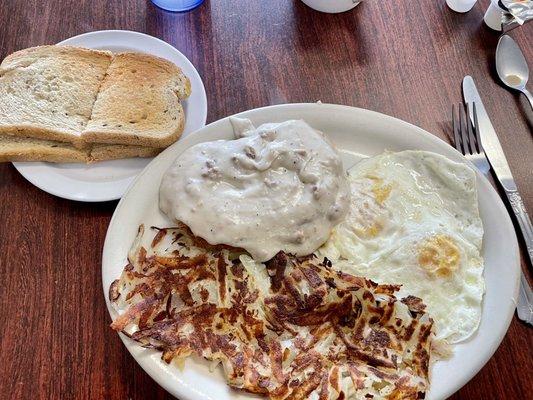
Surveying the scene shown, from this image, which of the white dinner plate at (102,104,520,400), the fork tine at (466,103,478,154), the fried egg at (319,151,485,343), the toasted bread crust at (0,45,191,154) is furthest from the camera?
the fork tine at (466,103,478,154)

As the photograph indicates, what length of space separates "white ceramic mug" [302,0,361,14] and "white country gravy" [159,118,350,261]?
2.80 feet

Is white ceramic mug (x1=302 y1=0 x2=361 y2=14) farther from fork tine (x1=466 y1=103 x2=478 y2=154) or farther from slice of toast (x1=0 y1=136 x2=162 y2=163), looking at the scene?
slice of toast (x1=0 y1=136 x2=162 y2=163)

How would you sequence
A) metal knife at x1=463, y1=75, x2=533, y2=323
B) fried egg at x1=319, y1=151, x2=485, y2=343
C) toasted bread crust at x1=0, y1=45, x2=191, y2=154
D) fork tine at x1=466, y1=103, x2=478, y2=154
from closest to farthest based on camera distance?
1. fried egg at x1=319, y1=151, x2=485, y2=343
2. metal knife at x1=463, y1=75, x2=533, y2=323
3. toasted bread crust at x1=0, y1=45, x2=191, y2=154
4. fork tine at x1=466, y1=103, x2=478, y2=154

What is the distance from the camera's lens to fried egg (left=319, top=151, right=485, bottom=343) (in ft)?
5.29

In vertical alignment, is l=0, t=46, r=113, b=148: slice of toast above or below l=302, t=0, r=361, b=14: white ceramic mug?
below

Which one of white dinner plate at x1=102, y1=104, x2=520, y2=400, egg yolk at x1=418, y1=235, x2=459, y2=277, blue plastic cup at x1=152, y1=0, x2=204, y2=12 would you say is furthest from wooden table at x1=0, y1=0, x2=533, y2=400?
egg yolk at x1=418, y1=235, x2=459, y2=277

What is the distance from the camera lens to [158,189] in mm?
1769

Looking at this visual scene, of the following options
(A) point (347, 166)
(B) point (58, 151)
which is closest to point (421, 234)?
(A) point (347, 166)

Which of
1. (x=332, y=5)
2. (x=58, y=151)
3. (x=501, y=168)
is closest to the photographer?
(x=58, y=151)

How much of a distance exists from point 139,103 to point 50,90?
0.35 meters

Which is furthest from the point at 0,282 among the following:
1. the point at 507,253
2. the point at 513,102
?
the point at 513,102

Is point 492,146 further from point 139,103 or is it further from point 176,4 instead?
point 176,4

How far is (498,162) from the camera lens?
78.6 inches

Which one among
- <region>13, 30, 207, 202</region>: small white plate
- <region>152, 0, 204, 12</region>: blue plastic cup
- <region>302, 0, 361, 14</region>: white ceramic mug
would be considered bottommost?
<region>13, 30, 207, 202</region>: small white plate
